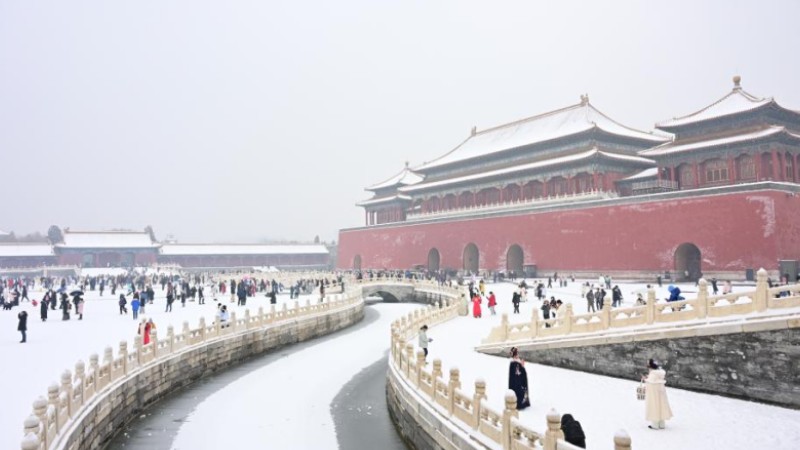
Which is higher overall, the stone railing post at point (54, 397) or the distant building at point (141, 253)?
the distant building at point (141, 253)

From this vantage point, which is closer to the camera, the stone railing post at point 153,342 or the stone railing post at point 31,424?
the stone railing post at point 31,424

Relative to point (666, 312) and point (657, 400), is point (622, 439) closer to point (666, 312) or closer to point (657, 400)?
point (657, 400)

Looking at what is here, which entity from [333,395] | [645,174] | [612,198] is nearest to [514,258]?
[612,198]

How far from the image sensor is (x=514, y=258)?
39.5 meters

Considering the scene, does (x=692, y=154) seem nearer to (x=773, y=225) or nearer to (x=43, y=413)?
(x=773, y=225)

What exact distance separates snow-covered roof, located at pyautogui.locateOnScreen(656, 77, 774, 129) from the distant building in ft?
156

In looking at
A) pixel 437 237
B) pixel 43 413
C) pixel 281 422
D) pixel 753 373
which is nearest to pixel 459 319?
pixel 281 422

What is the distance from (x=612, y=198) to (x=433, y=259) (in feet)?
58.0

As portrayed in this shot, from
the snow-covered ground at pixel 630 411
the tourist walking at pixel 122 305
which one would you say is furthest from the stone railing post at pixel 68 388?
the tourist walking at pixel 122 305

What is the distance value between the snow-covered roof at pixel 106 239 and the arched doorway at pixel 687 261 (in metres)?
53.3

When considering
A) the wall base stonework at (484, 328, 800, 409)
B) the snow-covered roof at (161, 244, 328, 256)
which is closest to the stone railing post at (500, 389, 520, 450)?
the wall base stonework at (484, 328, 800, 409)

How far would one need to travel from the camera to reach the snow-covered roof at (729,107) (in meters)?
28.5

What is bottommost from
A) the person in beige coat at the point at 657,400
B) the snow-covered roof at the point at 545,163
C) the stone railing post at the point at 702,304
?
the person in beige coat at the point at 657,400

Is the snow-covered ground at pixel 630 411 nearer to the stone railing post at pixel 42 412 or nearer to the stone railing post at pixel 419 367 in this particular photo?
the stone railing post at pixel 419 367
